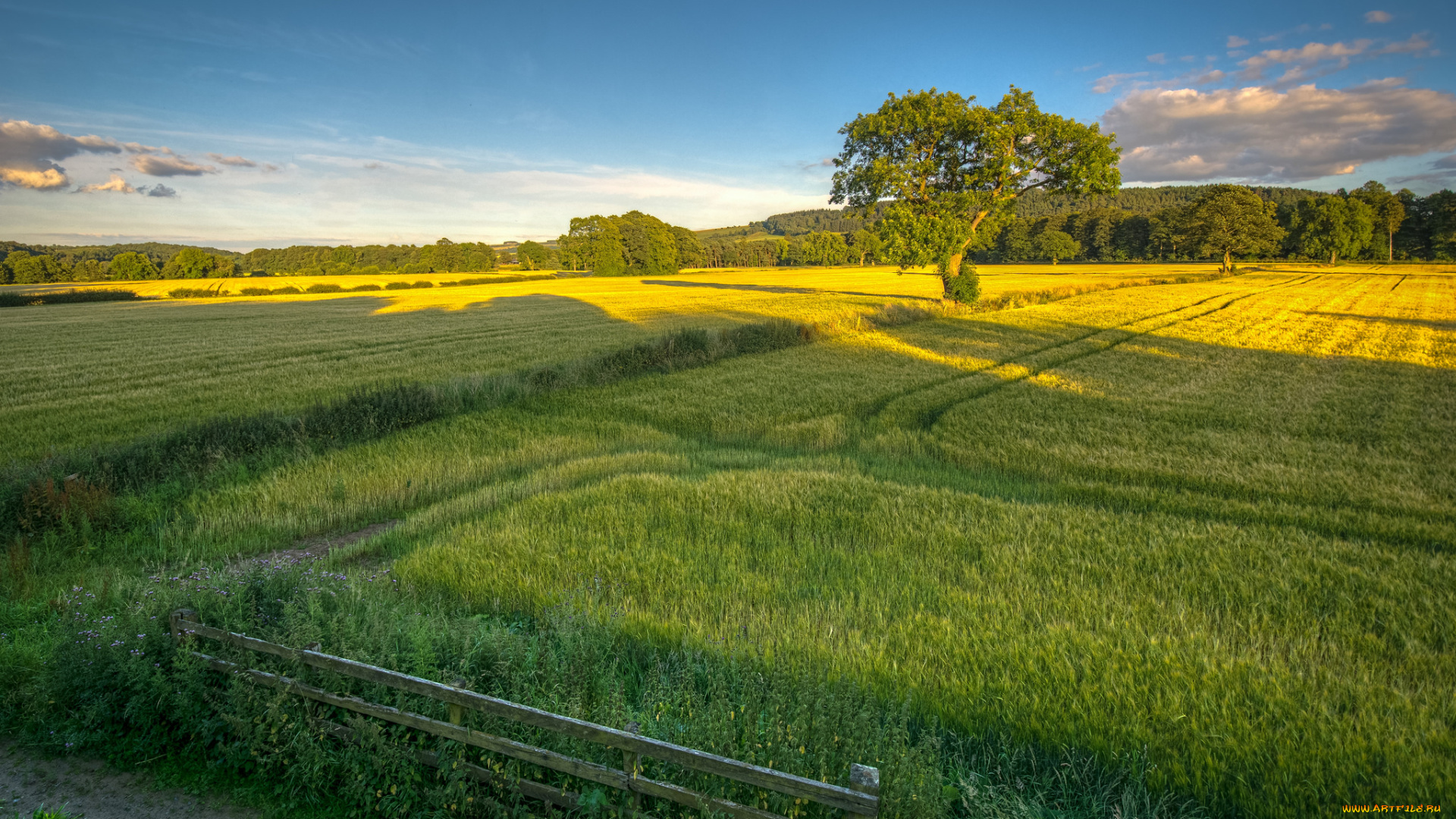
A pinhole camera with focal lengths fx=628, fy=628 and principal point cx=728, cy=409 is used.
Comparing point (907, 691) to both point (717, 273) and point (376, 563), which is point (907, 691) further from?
point (717, 273)

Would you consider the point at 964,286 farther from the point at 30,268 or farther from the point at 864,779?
the point at 30,268

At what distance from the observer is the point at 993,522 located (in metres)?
7.90

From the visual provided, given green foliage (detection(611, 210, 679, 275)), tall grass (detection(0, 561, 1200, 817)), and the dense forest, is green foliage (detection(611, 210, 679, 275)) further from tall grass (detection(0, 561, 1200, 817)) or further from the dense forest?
tall grass (detection(0, 561, 1200, 817))

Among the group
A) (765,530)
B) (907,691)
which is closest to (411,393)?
(765,530)

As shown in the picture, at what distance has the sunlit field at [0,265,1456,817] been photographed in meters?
4.31

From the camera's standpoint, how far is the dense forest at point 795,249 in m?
85.9

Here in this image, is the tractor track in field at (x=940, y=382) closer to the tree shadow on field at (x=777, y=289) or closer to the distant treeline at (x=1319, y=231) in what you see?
the tree shadow on field at (x=777, y=289)

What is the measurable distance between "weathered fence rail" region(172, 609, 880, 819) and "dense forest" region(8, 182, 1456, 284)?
65.7 m

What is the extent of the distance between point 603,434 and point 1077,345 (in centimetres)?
2011

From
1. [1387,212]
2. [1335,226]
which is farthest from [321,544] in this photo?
[1387,212]

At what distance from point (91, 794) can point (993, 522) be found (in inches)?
329

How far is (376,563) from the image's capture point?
7.45m

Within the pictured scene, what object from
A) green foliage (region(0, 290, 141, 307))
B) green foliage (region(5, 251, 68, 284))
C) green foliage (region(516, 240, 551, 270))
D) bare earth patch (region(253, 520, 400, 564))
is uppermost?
green foliage (region(516, 240, 551, 270))

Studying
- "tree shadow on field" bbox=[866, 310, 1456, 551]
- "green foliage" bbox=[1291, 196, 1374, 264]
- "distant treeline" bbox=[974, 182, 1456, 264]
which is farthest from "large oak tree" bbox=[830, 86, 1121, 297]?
"green foliage" bbox=[1291, 196, 1374, 264]
